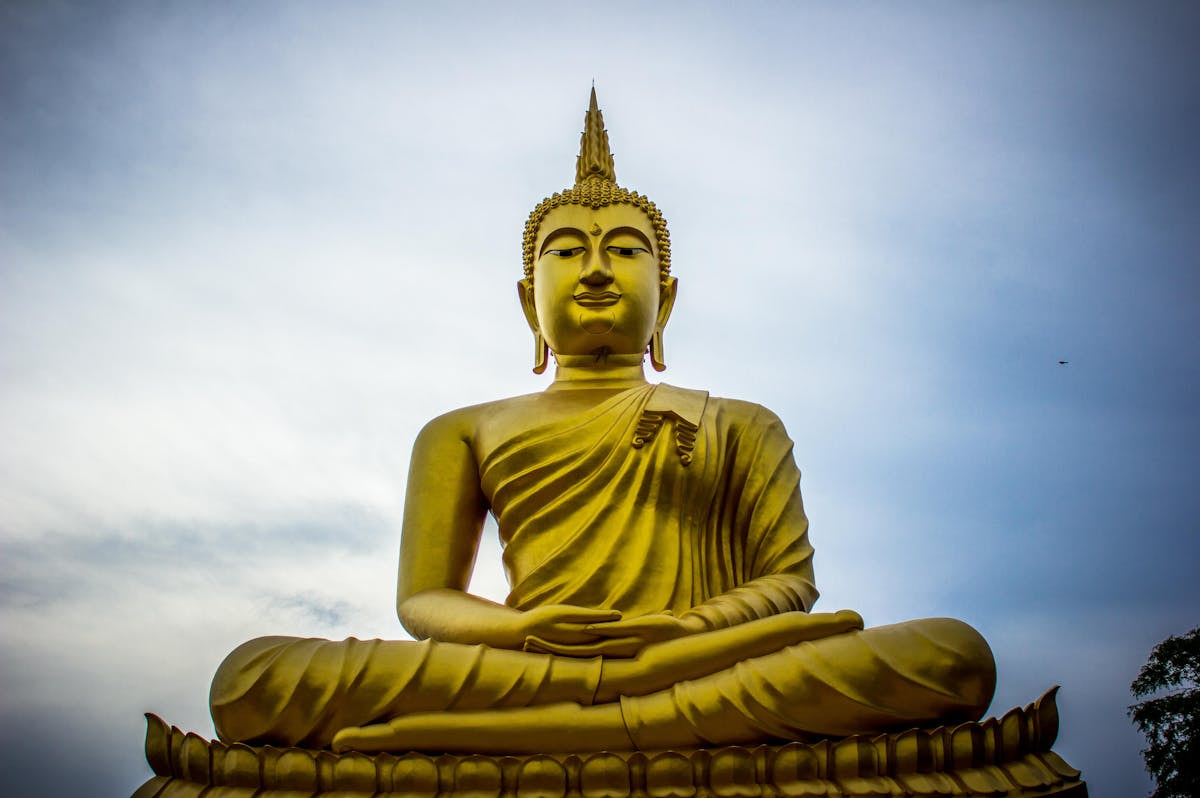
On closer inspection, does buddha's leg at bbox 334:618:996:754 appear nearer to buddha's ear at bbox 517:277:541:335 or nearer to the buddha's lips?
the buddha's lips

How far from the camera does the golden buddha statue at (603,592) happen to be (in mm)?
4668

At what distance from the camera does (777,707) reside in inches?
182

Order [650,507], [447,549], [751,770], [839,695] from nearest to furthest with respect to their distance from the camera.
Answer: [751,770] → [839,695] → [650,507] → [447,549]

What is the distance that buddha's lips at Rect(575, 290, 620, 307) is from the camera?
6855mm

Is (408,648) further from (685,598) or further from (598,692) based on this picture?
(685,598)

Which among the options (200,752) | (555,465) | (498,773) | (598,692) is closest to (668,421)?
(555,465)

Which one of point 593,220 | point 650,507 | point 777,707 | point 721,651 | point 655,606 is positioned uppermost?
point 593,220

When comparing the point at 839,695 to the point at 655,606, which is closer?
the point at 839,695

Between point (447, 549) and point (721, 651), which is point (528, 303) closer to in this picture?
point (447, 549)

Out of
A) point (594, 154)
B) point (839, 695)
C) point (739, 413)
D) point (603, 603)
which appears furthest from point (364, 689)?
point (594, 154)

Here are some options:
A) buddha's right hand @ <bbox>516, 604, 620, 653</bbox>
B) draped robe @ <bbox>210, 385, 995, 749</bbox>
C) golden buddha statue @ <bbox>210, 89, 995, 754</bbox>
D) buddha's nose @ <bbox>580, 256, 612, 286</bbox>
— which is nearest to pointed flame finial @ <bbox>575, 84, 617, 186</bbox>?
golden buddha statue @ <bbox>210, 89, 995, 754</bbox>

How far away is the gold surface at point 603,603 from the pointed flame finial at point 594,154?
0.06 feet

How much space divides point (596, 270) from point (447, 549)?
5.56ft

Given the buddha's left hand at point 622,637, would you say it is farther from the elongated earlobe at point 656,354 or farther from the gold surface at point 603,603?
the elongated earlobe at point 656,354
